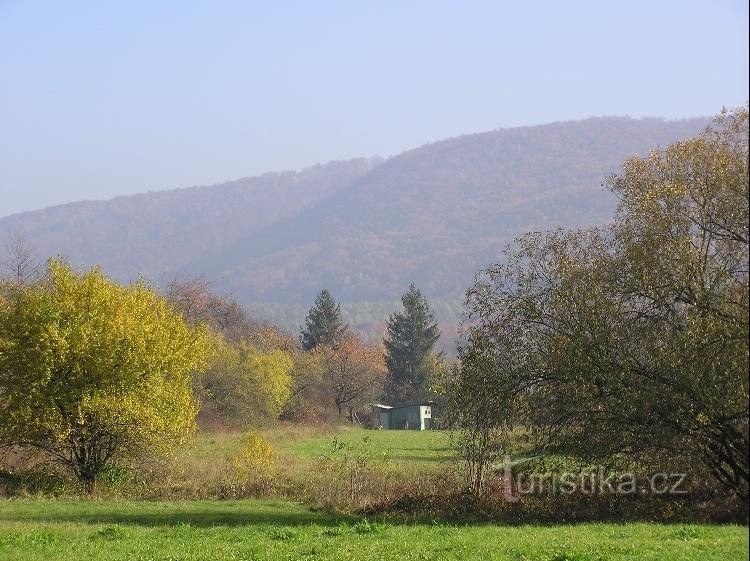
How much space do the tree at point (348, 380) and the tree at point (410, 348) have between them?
3.34m

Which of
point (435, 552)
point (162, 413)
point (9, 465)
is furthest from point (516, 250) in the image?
point (9, 465)

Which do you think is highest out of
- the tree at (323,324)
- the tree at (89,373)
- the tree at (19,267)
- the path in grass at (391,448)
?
the tree at (19,267)

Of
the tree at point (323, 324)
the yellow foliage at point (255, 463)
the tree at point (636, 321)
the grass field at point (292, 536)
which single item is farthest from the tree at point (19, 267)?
the tree at point (323, 324)

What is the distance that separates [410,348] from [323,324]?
12.0m

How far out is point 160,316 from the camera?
39500 millimetres

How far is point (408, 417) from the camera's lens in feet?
354

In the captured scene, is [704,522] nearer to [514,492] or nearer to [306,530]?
[514,492]

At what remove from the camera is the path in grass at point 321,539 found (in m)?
16.4

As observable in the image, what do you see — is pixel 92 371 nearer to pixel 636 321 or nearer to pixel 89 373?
pixel 89 373

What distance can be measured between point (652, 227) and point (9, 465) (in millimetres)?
26630

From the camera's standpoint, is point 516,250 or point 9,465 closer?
point 516,250

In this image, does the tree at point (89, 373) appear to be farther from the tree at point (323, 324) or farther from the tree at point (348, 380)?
the tree at point (323, 324)

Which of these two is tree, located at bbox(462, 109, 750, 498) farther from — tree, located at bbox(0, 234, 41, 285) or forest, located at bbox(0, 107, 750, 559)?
tree, located at bbox(0, 234, 41, 285)

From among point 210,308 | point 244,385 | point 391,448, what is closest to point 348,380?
point 210,308
